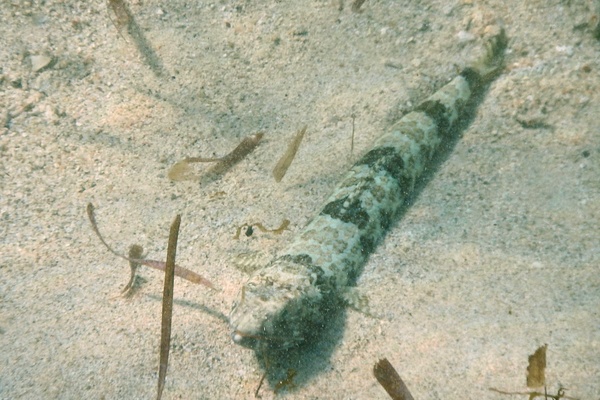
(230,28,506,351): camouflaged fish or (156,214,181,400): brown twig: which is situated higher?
(156,214,181,400): brown twig

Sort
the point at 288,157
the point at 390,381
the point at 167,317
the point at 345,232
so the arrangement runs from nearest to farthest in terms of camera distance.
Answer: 1. the point at 390,381
2. the point at 167,317
3. the point at 345,232
4. the point at 288,157

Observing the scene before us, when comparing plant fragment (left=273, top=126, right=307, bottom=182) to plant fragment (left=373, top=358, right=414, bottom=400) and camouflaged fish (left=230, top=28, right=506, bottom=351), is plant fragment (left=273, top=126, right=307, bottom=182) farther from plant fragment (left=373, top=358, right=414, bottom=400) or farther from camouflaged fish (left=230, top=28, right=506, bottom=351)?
plant fragment (left=373, top=358, right=414, bottom=400)

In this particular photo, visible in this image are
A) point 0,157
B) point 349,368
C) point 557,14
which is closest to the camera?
point 349,368

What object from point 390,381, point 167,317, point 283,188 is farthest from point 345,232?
point 167,317

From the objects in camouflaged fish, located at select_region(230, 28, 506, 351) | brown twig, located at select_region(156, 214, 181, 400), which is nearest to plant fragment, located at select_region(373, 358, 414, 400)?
camouflaged fish, located at select_region(230, 28, 506, 351)

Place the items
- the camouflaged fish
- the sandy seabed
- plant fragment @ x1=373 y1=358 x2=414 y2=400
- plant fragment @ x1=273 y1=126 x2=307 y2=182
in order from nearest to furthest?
1. plant fragment @ x1=373 y1=358 x2=414 y2=400
2. the sandy seabed
3. the camouflaged fish
4. plant fragment @ x1=273 y1=126 x2=307 y2=182

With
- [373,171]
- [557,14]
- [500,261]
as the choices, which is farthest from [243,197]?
[557,14]

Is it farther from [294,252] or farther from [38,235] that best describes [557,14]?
[38,235]

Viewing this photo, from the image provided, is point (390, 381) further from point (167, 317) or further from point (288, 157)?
point (288, 157)
